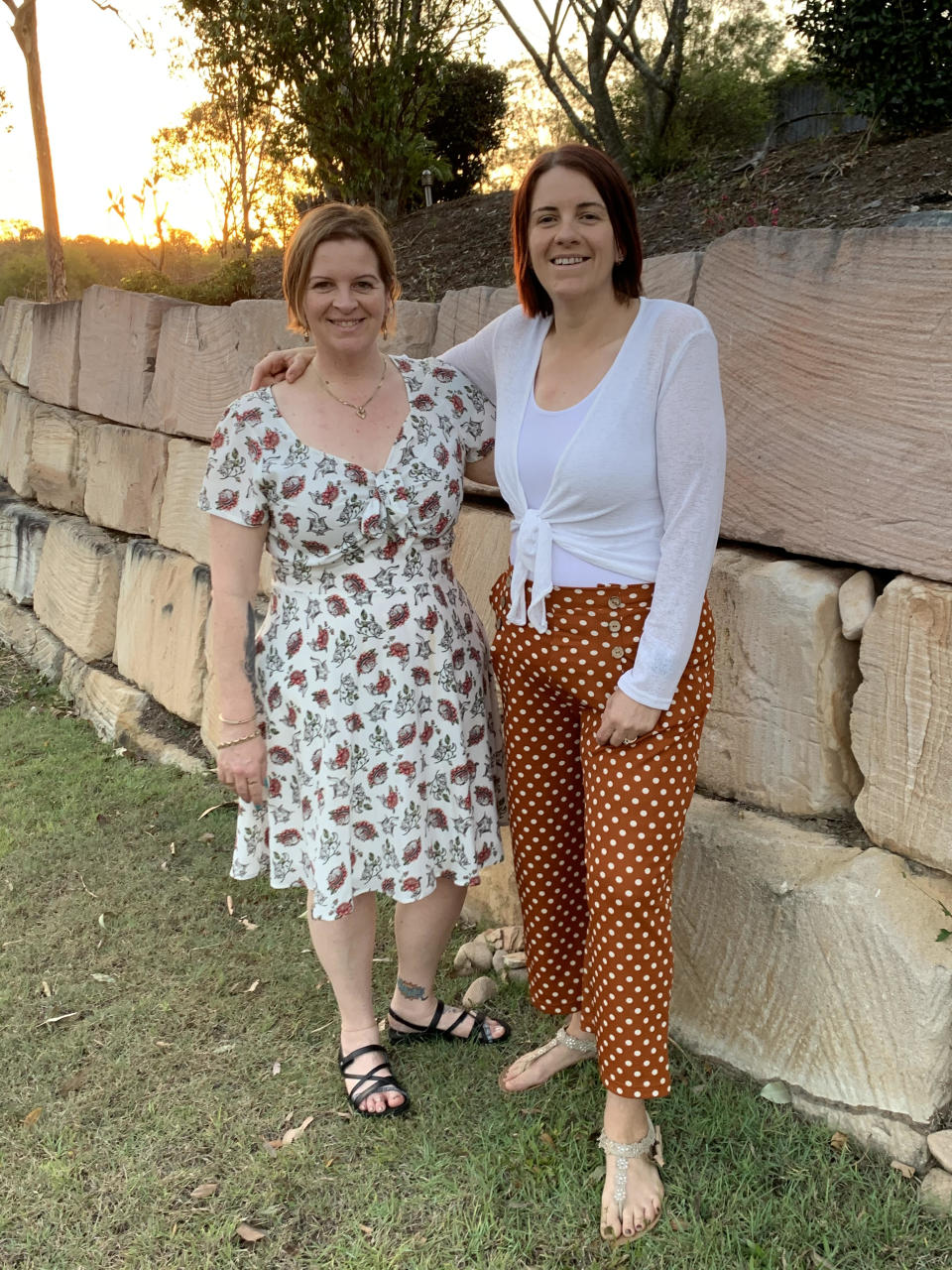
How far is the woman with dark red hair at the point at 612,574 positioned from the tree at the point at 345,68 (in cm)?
461

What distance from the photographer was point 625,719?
1925 mm

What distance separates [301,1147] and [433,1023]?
18.0 inches

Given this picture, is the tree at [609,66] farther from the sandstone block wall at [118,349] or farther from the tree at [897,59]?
the sandstone block wall at [118,349]

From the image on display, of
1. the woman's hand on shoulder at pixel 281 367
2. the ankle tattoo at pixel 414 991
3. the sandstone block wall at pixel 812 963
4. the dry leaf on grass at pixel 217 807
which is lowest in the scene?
the dry leaf on grass at pixel 217 807

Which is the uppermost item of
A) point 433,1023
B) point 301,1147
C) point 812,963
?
point 812,963

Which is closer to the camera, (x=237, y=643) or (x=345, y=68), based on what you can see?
(x=237, y=643)

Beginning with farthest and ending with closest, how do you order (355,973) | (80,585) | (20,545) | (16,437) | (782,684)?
(16,437), (20,545), (80,585), (355,973), (782,684)

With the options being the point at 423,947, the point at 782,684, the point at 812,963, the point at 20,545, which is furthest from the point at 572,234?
the point at 20,545

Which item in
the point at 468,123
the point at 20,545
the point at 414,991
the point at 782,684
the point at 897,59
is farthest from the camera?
the point at 468,123

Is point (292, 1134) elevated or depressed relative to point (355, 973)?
depressed

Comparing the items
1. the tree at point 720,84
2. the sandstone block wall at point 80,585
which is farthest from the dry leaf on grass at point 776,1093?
the tree at point 720,84

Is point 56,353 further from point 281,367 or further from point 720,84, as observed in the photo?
point 720,84

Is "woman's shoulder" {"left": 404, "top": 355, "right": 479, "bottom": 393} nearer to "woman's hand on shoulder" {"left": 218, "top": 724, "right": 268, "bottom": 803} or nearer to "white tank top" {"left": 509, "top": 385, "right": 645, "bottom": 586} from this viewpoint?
"white tank top" {"left": 509, "top": 385, "right": 645, "bottom": 586}

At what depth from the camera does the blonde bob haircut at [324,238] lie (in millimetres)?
2201
